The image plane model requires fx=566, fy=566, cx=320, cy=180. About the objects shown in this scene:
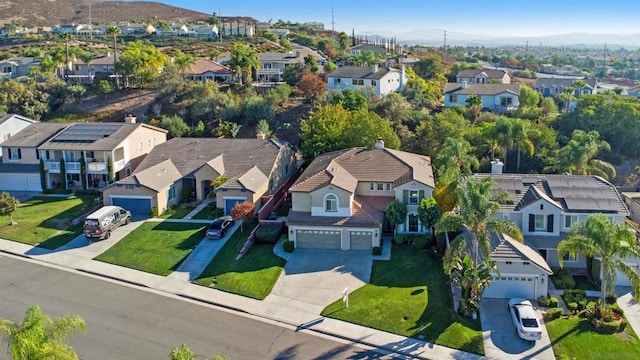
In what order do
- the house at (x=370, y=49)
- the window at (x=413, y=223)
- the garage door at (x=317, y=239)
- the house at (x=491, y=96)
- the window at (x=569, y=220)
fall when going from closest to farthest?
the window at (x=569, y=220)
the garage door at (x=317, y=239)
the window at (x=413, y=223)
the house at (x=491, y=96)
the house at (x=370, y=49)

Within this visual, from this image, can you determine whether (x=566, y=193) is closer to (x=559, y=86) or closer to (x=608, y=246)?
(x=608, y=246)

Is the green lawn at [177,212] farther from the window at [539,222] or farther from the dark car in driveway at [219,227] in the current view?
the window at [539,222]

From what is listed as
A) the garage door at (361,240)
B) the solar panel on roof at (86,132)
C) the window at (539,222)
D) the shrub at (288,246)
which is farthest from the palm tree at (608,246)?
the solar panel on roof at (86,132)

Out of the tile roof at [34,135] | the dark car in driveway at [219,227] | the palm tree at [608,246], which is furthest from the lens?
the tile roof at [34,135]

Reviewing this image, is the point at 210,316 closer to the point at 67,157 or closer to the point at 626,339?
the point at 626,339

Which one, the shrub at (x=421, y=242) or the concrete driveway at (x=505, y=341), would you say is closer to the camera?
the concrete driveway at (x=505, y=341)

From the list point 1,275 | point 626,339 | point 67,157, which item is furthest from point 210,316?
point 67,157

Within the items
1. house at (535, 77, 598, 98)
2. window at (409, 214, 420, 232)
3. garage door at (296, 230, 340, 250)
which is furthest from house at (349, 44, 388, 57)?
garage door at (296, 230, 340, 250)

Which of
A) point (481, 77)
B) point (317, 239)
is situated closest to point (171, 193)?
point (317, 239)
